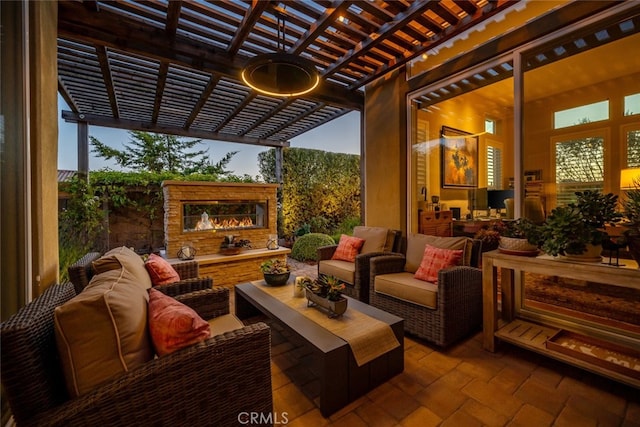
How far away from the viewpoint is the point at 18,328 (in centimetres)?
89

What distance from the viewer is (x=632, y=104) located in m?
2.72

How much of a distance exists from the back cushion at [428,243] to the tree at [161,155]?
5458 millimetres

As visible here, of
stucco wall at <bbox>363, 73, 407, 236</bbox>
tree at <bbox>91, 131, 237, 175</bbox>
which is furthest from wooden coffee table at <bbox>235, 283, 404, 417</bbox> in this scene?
tree at <bbox>91, 131, 237, 175</bbox>

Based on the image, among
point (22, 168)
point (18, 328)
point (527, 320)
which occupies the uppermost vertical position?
point (22, 168)

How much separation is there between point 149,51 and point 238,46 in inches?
35.5

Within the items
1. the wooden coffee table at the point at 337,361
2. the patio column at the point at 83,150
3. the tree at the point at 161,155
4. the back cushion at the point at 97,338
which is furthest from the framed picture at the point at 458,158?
the patio column at the point at 83,150

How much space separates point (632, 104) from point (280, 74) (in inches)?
137

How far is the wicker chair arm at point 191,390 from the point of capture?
95 cm

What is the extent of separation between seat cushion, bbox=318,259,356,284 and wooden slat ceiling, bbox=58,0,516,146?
7.83 feet

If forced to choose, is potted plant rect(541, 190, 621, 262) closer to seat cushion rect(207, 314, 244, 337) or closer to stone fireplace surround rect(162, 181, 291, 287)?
seat cushion rect(207, 314, 244, 337)

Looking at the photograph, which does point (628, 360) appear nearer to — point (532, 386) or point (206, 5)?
point (532, 386)

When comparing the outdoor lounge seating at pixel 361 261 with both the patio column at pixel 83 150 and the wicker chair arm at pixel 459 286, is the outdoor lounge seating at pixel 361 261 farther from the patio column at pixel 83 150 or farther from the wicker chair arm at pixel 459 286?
the patio column at pixel 83 150

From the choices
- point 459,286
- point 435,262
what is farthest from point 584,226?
point 435,262

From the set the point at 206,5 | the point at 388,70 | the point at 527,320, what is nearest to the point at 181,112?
the point at 206,5
